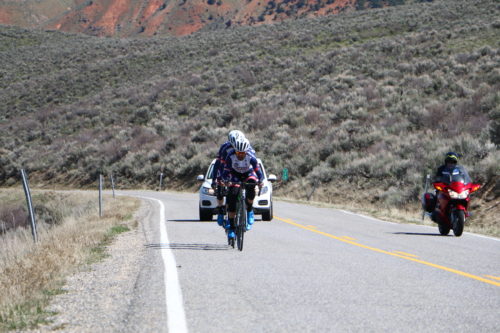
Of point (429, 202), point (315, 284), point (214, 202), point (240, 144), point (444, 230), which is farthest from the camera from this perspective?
point (214, 202)

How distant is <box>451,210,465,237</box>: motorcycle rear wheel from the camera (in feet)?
43.5

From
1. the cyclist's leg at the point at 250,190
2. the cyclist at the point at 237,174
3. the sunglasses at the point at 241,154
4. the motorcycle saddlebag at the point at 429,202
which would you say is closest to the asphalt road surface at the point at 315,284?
the cyclist's leg at the point at 250,190

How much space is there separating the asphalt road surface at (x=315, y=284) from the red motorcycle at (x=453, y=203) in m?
0.43

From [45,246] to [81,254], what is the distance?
141 cm

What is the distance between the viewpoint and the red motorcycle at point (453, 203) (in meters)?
13.3

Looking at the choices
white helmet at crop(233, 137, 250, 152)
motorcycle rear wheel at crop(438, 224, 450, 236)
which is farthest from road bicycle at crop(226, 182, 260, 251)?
motorcycle rear wheel at crop(438, 224, 450, 236)

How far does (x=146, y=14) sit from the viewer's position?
498ft

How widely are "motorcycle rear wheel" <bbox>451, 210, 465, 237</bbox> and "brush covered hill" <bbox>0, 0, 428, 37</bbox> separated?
110395 millimetres

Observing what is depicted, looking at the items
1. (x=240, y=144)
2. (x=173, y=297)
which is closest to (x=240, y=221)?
(x=240, y=144)

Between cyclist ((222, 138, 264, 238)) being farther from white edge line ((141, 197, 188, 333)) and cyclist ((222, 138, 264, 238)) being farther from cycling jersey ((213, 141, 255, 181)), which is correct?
white edge line ((141, 197, 188, 333))

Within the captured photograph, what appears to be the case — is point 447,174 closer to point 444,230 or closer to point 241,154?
point 444,230

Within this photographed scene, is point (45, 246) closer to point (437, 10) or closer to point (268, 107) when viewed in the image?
point (268, 107)

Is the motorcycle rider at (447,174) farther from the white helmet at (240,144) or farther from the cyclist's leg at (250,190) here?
the white helmet at (240,144)

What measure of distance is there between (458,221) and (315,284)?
277 inches
